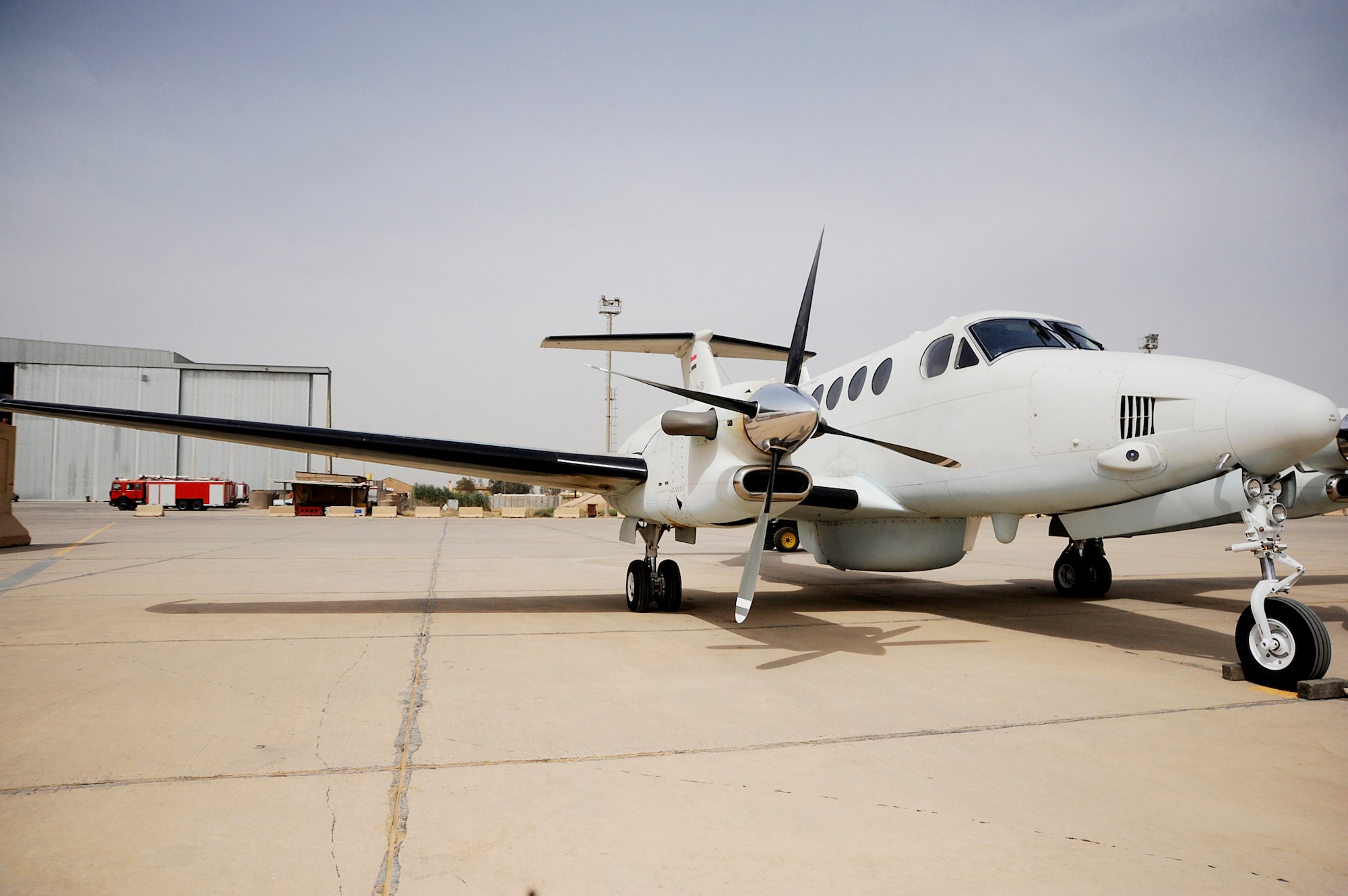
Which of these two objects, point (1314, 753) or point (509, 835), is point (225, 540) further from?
point (1314, 753)

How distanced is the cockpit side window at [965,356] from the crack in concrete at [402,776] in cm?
555

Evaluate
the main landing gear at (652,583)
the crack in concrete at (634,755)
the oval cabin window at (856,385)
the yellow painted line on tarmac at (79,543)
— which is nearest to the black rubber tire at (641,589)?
the main landing gear at (652,583)

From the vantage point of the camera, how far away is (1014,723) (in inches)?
174

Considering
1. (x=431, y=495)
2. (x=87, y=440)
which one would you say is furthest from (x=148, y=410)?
(x=431, y=495)

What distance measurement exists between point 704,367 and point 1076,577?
6.30 meters

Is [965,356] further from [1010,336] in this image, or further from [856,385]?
[856,385]

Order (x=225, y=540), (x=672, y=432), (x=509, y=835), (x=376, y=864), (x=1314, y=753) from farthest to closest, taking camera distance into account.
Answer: (x=225, y=540) → (x=672, y=432) → (x=1314, y=753) → (x=509, y=835) → (x=376, y=864)

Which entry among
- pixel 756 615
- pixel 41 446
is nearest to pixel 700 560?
pixel 756 615

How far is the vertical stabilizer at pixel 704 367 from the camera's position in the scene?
27.0 ft

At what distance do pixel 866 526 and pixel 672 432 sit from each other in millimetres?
3037

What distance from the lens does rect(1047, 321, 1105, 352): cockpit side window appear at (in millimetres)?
7109

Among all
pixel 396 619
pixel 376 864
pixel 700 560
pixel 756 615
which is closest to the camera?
pixel 376 864

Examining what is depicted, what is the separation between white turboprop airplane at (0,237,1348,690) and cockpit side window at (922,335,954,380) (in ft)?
0.06

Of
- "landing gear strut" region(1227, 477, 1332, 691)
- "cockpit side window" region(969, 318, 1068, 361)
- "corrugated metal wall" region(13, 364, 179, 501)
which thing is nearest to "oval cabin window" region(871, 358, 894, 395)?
"cockpit side window" region(969, 318, 1068, 361)
